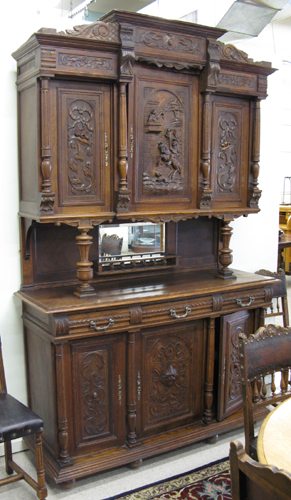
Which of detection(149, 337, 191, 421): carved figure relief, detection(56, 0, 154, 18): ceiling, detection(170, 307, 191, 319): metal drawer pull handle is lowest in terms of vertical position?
detection(149, 337, 191, 421): carved figure relief

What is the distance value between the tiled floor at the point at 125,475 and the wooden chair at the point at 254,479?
68.2 inches

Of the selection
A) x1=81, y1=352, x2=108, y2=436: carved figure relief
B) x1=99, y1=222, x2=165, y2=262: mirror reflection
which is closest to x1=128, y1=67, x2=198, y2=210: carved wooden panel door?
x1=99, y1=222, x2=165, y2=262: mirror reflection

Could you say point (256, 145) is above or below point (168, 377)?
above

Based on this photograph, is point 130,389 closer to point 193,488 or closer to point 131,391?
point 131,391

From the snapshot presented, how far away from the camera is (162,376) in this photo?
10.6ft

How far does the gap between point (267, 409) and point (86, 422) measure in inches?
58.7

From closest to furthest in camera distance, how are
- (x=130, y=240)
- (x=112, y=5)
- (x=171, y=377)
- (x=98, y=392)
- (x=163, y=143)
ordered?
(x=98, y=392) < (x=163, y=143) < (x=171, y=377) < (x=130, y=240) < (x=112, y=5)

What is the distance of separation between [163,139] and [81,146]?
0.58 meters

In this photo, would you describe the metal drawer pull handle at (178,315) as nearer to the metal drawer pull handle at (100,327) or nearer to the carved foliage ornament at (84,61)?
the metal drawer pull handle at (100,327)

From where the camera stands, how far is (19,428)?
8.25ft

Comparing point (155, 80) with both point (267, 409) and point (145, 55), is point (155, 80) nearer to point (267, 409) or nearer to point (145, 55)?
point (145, 55)

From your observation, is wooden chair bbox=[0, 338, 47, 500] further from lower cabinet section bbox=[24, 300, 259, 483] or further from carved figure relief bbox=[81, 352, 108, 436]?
carved figure relief bbox=[81, 352, 108, 436]

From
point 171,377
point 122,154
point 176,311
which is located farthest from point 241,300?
point 122,154

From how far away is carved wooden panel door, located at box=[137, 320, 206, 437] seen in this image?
3.15 meters
